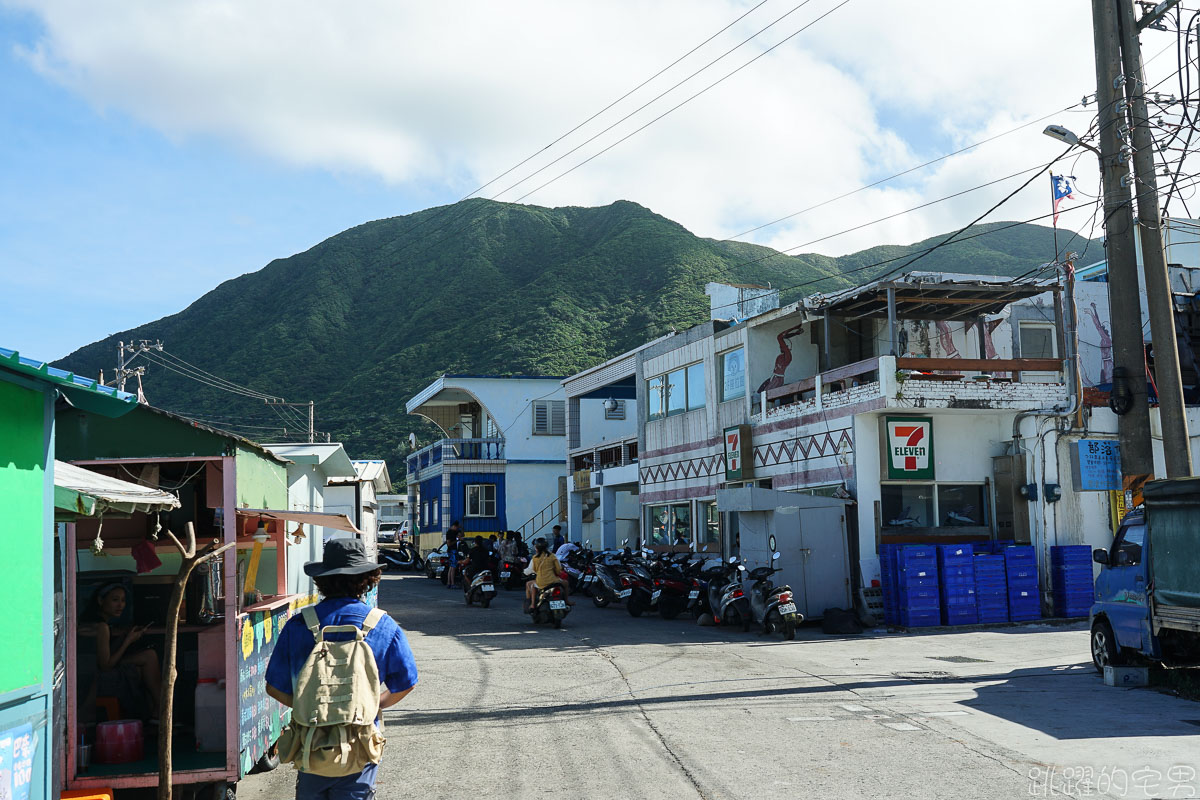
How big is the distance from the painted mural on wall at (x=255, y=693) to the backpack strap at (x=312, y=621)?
215cm

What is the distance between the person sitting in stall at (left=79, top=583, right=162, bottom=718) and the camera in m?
7.17

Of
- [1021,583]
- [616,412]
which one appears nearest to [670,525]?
[1021,583]

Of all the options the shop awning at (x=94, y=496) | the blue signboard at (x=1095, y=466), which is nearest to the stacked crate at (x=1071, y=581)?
the blue signboard at (x=1095, y=466)

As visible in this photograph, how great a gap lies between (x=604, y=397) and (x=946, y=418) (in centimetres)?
2076

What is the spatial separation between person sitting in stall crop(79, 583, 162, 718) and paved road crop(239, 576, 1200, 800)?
3.48 feet

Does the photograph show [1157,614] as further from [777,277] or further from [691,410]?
[777,277]

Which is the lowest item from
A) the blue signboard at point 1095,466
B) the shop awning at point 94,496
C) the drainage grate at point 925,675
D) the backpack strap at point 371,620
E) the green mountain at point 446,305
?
the drainage grate at point 925,675

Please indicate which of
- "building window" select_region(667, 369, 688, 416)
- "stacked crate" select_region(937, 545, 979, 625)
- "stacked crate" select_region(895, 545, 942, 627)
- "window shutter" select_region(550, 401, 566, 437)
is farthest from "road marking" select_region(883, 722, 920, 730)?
"window shutter" select_region(550, 401, 566, 437)

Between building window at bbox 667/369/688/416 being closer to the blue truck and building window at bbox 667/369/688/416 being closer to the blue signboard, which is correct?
the blue signboard

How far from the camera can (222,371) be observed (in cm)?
9050

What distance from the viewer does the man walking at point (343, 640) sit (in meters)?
4.50

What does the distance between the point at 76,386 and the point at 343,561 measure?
1.59m

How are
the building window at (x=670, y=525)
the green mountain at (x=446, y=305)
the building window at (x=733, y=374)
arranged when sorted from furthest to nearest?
the green mountain at (x=446, y=305) < the building window at (x=670, y=525) < the building window at (x=733, y=374)

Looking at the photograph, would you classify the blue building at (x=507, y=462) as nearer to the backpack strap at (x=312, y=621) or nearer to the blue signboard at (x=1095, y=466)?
the blue signboard at (x=1095, y=466)
